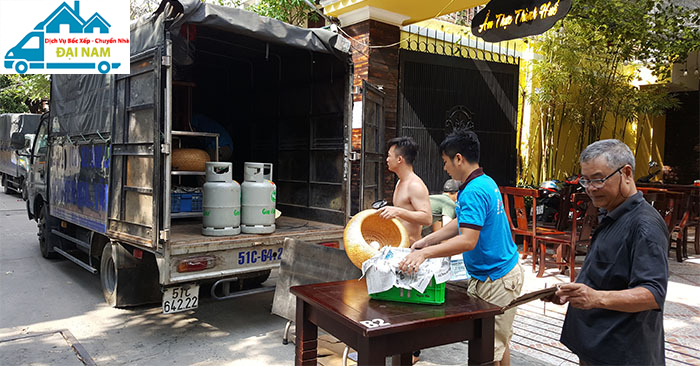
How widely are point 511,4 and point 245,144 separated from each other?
4.43 meters

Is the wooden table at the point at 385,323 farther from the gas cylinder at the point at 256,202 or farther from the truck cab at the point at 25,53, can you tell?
the truck cab at the point at 25,53

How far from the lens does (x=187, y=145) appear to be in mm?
6805

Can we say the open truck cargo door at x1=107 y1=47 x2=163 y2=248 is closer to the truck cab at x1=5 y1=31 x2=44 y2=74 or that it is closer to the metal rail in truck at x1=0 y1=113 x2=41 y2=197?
the truck cab at x1=5 y1=31 x2=44 y2=74

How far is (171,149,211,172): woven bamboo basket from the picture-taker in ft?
18.7

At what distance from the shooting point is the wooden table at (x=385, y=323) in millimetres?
2184

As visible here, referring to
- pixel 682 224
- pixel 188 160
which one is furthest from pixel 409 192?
pixel 682 224

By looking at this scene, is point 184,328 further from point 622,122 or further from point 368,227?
point 622,122

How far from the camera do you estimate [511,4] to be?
641cm

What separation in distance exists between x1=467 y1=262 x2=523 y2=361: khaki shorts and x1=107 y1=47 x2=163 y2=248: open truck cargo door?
2832mm

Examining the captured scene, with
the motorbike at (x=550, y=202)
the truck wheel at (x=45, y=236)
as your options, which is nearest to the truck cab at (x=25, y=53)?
the truck wheel at (x=45, y=236)

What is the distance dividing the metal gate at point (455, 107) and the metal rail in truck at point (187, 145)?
212cm

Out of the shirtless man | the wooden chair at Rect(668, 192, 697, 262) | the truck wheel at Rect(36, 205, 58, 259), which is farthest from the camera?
the wooden chair at Rect(668, 192, 697, 262)

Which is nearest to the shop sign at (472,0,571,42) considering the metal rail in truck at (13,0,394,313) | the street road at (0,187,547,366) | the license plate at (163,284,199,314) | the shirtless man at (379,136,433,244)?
the metal rail in truck at (13,0,394,313)

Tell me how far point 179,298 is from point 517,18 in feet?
16.4
